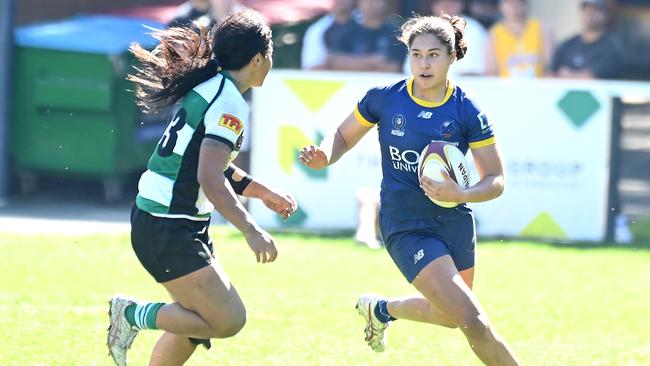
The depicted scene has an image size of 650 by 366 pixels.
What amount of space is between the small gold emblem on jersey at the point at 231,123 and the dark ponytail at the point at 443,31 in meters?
1.08

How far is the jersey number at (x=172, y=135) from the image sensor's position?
5516 millimetres

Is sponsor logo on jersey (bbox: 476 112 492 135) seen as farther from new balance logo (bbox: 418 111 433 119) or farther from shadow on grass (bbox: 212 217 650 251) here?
shadow on grass (bbox: 212 217 650 251)

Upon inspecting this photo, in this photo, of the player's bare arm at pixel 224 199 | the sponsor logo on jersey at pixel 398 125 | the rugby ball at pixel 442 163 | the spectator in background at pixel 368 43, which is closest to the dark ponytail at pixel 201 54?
the player's bare arm at pixel 224 199

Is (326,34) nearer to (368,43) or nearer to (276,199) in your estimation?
(368,43)

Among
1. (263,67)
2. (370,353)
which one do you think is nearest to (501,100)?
(370,353)

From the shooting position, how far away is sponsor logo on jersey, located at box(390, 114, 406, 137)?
6023 mm

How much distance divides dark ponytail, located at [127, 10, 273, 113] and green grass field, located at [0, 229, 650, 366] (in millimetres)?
1640

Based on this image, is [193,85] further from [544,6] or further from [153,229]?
[544,6]

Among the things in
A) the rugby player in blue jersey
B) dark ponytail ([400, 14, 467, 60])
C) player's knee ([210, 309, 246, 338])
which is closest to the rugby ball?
the rugby player in blue jersey

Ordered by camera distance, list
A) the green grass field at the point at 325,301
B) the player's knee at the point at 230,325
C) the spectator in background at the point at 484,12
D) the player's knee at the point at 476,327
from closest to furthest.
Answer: the player's knee at the point at 230,325 < the player's knee at the point at 476,327 < the green grass field at the point at 325,301 < the spectator in background at the point at 484,12

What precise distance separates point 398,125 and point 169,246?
1297mm

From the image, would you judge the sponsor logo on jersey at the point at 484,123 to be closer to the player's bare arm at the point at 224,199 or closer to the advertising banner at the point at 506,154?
the player's bare arm at the point at 224,199

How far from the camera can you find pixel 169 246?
5.46 meters

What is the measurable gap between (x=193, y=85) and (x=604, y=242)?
21.7 ft
